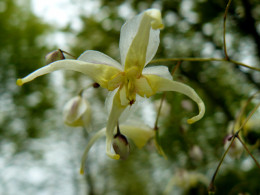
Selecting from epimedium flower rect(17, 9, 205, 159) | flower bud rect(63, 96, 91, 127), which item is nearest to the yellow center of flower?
epimedium flower rect(17, 9, 205, 159)

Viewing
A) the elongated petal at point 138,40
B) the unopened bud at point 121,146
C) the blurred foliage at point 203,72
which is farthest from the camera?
the blurred foliage at point 203,72

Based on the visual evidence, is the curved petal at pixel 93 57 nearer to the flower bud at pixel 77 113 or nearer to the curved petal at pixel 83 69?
the curved petal at pixel 83 69

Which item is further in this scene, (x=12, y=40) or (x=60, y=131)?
(x=60, y=131)

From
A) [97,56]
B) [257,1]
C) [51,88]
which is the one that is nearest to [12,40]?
[51,88]

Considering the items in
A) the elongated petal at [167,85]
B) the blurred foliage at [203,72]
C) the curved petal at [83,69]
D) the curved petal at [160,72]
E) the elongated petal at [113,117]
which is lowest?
the blurred foliage at [203,72]

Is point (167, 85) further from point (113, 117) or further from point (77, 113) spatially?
point (77, 113)

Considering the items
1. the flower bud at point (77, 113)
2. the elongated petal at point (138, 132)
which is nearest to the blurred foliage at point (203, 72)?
the elongated petal at point (138, 132)

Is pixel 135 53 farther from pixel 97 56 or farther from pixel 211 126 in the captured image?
pixel 211 126
